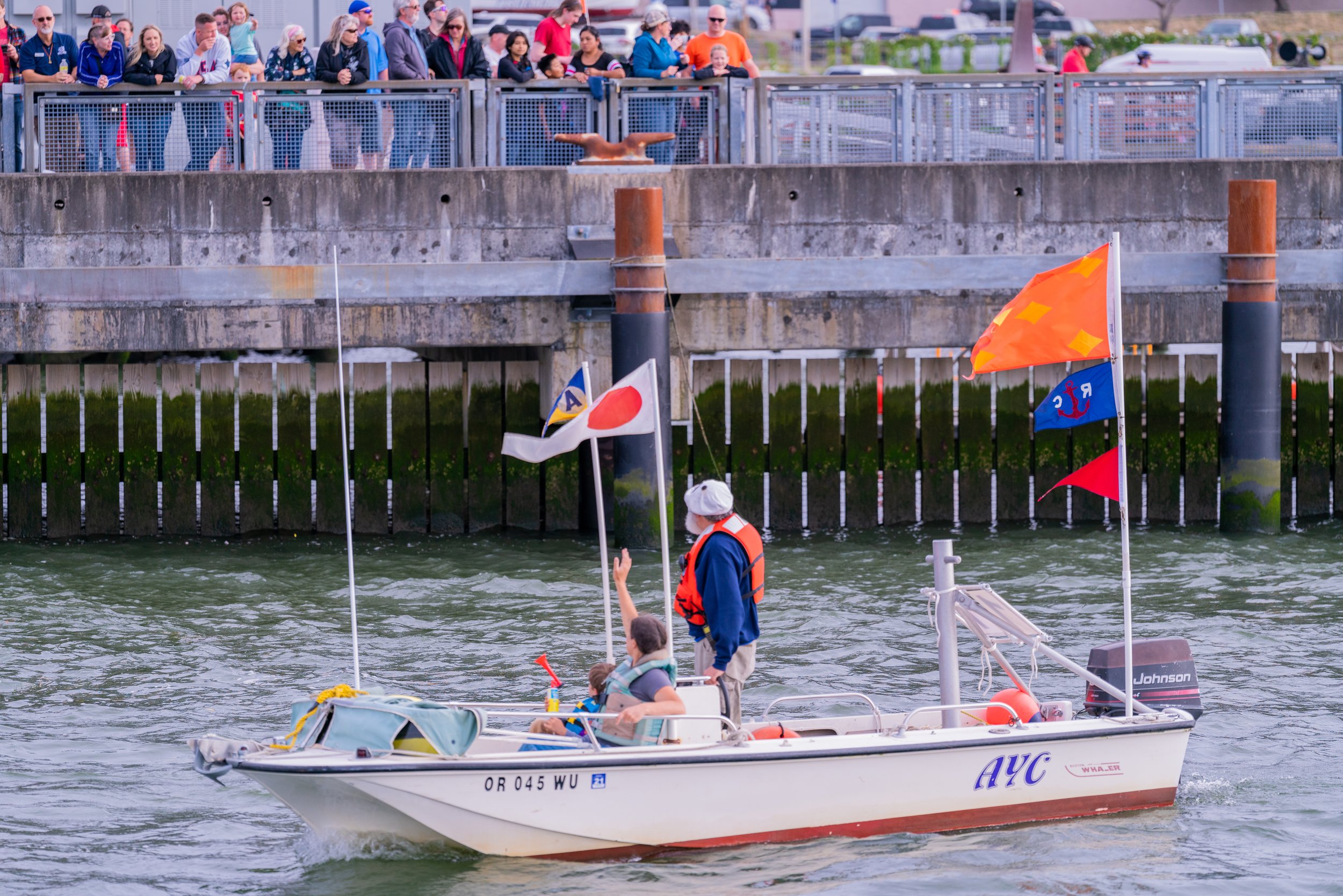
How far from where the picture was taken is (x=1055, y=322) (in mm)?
9375

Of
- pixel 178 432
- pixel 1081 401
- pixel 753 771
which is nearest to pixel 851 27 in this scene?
pixel 178 432

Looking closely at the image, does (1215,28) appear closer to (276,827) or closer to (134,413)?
(134,413)

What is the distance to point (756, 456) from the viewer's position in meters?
17.3

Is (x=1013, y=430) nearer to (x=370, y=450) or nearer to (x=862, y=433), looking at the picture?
(x=862, y=433)

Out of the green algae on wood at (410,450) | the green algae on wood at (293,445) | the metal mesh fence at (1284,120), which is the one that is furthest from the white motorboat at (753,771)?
the metal mesh fence at (1284,120)

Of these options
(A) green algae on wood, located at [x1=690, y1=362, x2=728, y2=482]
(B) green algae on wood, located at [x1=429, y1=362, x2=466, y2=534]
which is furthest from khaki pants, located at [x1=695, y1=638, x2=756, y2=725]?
(B) green algae on wood, located at [x1=429, y1=362, x2=466, y2=534]

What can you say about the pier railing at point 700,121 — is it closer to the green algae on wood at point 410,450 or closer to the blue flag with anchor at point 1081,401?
the green algae on wood at point 410,450

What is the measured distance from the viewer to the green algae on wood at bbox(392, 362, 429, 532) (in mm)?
17250

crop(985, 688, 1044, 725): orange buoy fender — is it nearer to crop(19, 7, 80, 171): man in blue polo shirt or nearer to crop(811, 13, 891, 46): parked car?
crop(19, 7, 80, 171): man in blue polo shirt

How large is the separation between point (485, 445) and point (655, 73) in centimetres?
390

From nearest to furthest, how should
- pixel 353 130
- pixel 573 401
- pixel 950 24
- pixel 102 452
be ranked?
pixel 573 401 → pixel 353 130 → pixel 102 452 → pixel 950 24

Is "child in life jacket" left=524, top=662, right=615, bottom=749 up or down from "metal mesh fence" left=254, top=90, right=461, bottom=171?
down

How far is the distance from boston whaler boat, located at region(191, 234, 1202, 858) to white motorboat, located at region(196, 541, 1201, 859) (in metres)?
0.01

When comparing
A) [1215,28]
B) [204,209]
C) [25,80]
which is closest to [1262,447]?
[204,209]
